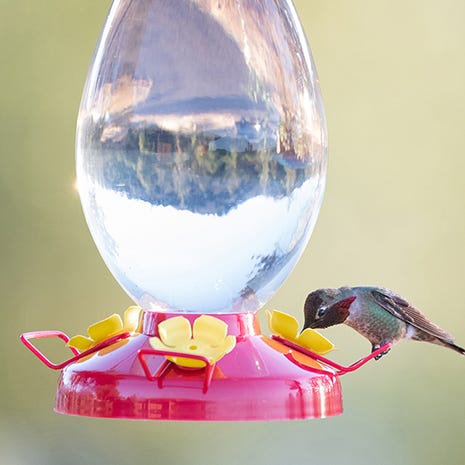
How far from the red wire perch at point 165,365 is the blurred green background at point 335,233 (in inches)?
114

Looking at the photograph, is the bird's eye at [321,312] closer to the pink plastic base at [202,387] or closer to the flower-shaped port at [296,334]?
the flower-shaped port at [296,334]

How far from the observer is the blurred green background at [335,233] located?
4645 millimetres

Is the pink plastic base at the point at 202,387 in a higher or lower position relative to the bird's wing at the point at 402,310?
higher

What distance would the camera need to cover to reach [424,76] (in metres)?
5.09

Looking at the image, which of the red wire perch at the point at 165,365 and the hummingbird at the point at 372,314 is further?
the hummingbird at the point at 372,314

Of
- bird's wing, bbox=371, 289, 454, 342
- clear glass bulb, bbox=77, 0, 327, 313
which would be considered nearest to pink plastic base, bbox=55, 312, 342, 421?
clear glass bulb, bbox=77, 0, 327, 313

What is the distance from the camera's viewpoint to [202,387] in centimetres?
168

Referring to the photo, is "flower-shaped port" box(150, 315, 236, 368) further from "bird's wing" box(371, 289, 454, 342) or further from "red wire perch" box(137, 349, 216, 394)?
"bird's wing" box(371, 289, 454, 342)

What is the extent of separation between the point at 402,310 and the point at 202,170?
852mm

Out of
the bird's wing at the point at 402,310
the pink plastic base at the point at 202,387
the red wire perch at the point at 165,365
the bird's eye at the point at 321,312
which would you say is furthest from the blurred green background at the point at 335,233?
the red wire perch at the point at 165,365

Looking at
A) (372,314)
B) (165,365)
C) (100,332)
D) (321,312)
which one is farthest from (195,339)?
(372,314)

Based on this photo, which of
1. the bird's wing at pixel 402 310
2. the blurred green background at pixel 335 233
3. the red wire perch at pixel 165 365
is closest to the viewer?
the red wire perch at pixel 165 365

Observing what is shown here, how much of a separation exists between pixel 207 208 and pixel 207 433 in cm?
301

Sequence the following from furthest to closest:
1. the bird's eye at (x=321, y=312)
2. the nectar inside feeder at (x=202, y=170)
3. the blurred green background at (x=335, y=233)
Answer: the blurred green background at (x=335, y=233)
the bird's eye at (x=321, y=312)
the nectar inside feeder at (x=202, y=170)
